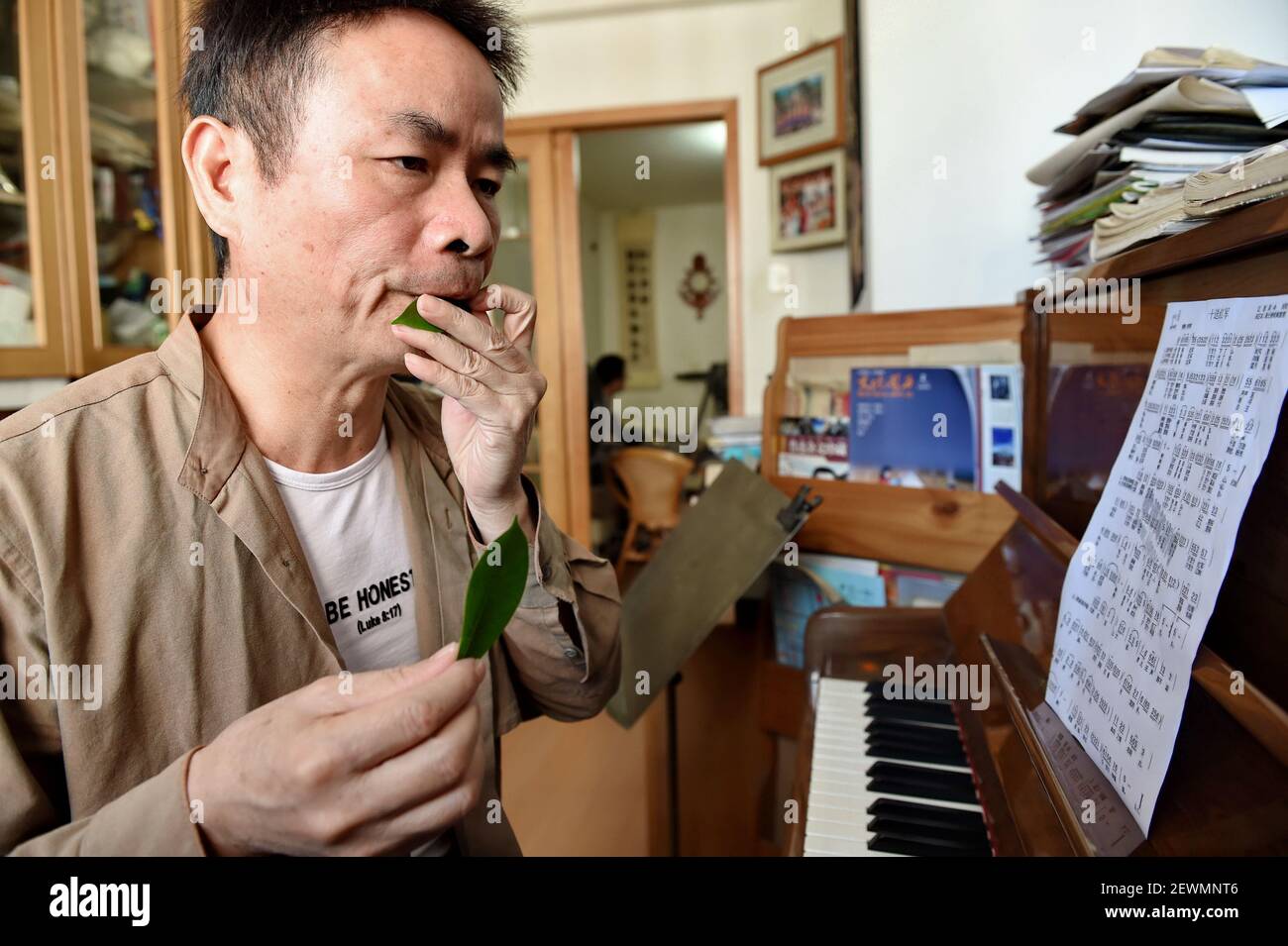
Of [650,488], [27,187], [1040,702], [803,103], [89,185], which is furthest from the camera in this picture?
[650,488]

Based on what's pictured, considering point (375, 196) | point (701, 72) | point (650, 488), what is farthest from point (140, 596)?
point (650, 488)

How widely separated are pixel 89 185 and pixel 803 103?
2742 millimetres

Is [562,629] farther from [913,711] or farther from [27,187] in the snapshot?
Answer: [27,187]

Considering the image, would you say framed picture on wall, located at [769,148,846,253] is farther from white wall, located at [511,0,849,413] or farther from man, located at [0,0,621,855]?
man, located at [0,0,621,855]

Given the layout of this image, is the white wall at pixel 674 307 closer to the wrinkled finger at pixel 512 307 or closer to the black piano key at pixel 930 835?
the wrinkled finger at pixel 512 307

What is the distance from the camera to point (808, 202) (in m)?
3.41

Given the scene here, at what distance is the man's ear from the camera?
865mm

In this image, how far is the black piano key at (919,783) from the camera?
2.89 feet

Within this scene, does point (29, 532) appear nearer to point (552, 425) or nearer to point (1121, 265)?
point (1121, 265)

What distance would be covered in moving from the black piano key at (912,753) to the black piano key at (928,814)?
10 cm

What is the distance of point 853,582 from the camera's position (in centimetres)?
178

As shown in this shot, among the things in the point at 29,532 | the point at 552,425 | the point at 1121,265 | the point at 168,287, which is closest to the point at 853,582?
the point at 1121,265

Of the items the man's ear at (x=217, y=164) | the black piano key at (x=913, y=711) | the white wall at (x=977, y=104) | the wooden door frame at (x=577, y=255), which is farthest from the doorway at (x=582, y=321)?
the man's ear at (x=217, y=164)

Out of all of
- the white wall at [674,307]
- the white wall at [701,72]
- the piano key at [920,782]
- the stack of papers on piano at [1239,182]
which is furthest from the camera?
the white wall at [674,307]
